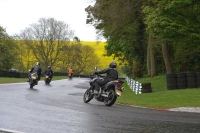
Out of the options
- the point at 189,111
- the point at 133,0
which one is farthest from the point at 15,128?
the point at 133,0

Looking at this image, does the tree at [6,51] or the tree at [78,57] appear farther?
the tree at [78,57]

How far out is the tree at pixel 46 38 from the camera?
8406 cm

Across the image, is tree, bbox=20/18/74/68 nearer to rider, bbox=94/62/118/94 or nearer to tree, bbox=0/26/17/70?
tree, bbox=0/26/17/70

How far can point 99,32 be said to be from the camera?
47000 mm

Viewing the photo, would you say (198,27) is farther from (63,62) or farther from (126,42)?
(63,62)

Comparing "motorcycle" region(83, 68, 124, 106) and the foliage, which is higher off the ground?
the foliage

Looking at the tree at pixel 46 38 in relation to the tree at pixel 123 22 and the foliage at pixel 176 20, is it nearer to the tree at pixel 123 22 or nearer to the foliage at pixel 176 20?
the tree at pixel 123 22

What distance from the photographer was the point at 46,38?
8431 centimetres

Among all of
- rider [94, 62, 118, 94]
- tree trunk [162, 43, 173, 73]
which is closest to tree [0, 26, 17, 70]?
tree trunk [162, 43, 173, 73]

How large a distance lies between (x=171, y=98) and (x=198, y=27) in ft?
30.9

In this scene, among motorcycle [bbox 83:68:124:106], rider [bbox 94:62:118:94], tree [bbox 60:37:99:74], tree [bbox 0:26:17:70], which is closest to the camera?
motorcycle [bbox 83:68:124:106]

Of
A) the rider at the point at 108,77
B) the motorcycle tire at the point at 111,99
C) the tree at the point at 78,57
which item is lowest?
the motorcycle tire at the point at 111,99

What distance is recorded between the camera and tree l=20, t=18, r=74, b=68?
84062 mm

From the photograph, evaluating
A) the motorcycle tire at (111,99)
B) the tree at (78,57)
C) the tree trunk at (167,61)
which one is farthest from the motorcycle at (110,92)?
the tree at (78,57)
